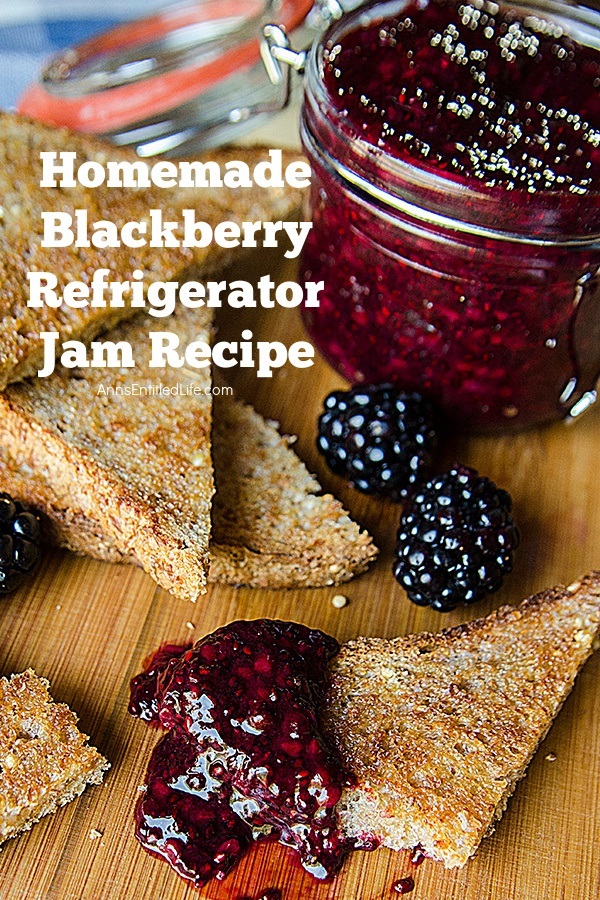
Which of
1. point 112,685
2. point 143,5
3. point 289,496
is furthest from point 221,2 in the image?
point 112,685

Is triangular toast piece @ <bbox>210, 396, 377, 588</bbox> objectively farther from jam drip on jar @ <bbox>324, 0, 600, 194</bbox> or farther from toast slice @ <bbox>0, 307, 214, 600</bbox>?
jam drip on jar @ <bbox>324, 0, 600, 194</bbox>

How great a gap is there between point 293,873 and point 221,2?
3118 mm

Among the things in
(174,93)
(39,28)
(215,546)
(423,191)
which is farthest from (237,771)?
(39,28)

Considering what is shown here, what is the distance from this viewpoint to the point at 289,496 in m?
2.52

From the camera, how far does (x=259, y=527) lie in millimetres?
2436

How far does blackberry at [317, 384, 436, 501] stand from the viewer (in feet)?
8.10

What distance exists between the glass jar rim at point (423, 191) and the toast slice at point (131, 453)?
2.36 ft

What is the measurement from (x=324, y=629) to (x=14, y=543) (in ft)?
2.63

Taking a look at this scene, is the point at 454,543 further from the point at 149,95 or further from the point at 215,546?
the point at 149,95

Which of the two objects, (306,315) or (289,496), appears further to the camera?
(306,315)

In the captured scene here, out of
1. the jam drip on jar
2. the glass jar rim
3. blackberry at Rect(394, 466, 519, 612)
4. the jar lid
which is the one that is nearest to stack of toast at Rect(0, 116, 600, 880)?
blackberry at Rect(394, 466, 519, 612)

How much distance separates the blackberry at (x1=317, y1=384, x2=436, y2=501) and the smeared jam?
2.16 feet

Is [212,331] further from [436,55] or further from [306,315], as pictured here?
[436,55]

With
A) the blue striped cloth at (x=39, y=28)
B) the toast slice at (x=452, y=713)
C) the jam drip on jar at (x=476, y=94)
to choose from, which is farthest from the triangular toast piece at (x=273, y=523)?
the blue striped cloth at (x=39, y=28)
